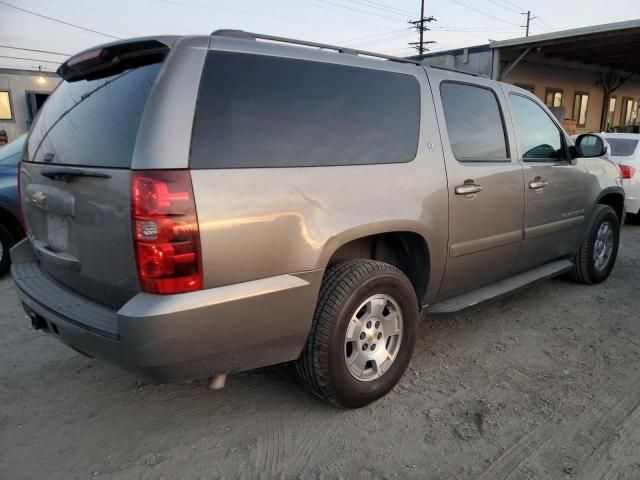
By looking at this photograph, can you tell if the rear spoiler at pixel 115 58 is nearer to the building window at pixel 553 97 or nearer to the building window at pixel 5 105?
the building window at pixel 5 105

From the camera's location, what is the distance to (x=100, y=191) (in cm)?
213

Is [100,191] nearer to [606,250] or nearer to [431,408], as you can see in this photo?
[431,408]

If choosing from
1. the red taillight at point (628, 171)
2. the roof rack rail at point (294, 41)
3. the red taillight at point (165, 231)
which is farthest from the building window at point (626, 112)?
the red taillight at point (165, 231)

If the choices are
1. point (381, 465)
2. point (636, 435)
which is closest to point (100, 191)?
point (381, 465)

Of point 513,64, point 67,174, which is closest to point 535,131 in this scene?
point 67,174

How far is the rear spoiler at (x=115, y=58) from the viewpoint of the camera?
2.22 meters

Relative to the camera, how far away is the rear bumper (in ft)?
6.57

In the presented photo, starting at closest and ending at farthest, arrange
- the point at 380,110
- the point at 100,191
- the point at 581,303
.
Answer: the point at 100,191 < the point at 380,110 < the point at 581,303

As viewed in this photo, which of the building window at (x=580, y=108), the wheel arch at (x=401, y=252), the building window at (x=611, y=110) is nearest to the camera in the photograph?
the wheel arch at (x=401, y=252)

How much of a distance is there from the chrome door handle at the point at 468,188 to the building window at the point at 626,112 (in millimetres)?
27223

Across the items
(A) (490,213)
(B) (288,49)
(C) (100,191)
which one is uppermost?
(B) (288,49)

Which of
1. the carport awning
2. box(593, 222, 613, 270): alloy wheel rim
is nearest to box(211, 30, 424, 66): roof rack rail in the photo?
box(593, 222, 613, 270): alloy wheel rim

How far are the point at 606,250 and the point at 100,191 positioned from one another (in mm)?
4935

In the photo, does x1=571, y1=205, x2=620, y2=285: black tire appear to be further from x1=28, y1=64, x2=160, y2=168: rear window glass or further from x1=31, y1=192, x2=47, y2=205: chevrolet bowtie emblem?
x1=31, y1=192, x2=47, y2=205: chevrolet bowtie emblem
